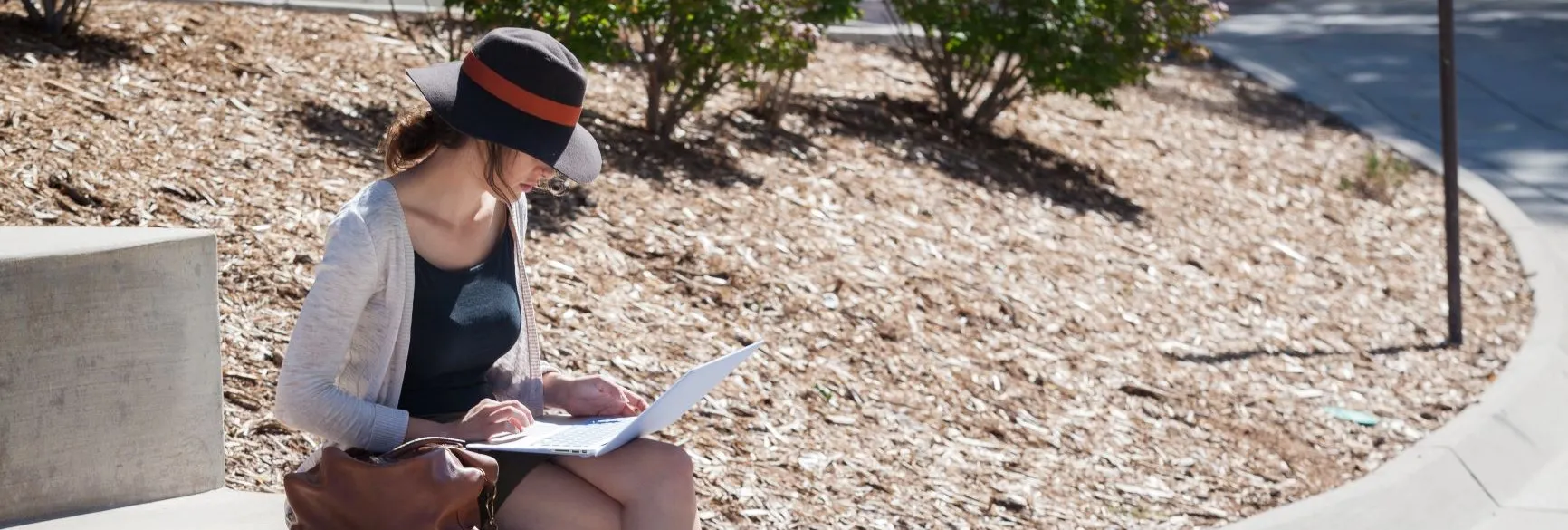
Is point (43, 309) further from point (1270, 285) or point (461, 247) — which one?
point (1270, 285)

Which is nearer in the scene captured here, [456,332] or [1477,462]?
[456,332]

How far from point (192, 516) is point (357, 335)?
0.68 meters

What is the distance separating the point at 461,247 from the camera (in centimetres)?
309

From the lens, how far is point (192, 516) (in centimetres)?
329

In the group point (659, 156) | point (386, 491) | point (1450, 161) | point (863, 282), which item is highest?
point (386, 491)

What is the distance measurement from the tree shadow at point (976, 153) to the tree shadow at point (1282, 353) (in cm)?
144

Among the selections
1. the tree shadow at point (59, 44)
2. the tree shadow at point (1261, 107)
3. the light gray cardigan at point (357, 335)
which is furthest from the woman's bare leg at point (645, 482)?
the tree shadow at point (1261, 107)

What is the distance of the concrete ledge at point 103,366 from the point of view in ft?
10.2

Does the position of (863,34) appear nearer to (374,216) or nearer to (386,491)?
(374,216)

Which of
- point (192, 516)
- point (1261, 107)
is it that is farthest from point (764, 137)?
point (1261, 107)

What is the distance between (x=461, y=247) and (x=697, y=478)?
1492mm

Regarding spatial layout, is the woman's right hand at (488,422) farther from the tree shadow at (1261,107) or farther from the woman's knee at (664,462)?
the tree shadow at (1261,107)

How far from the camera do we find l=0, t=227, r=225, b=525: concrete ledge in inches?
123

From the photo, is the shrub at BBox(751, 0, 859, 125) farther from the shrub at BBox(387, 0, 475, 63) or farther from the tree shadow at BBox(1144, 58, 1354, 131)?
the tree shadow at BBox(1144, 58, 1354, 131)
